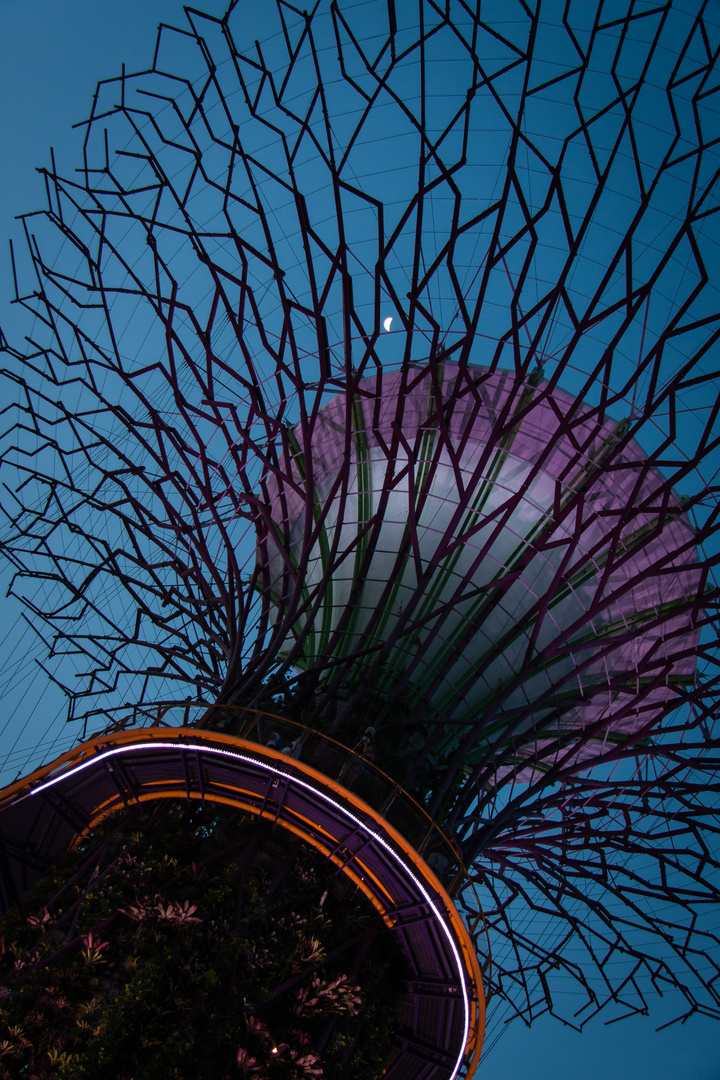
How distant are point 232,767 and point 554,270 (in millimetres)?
32747

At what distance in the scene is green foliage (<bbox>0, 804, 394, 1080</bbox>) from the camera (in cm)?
1007

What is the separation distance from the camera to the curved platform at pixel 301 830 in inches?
460

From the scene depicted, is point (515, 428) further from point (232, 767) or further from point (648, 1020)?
point (648, 1020)

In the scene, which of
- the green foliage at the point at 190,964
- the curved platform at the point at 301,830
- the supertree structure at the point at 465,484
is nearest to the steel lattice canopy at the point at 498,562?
the supertree structure at the point at 465,484

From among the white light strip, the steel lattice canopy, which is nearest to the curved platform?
the white light strip

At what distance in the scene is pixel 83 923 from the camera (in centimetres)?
1150

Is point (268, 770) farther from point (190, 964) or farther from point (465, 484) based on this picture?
point (465, 484)

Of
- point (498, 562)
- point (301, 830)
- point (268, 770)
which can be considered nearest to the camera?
point (268, 770)

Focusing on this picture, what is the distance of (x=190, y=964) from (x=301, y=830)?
9.26 ft

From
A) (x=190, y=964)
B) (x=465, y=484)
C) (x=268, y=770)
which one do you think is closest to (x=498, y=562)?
(x=465, y=484)

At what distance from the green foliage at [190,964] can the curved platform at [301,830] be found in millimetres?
551

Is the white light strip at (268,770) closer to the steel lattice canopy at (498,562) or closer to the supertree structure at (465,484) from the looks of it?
the supertree structure at (465,484)

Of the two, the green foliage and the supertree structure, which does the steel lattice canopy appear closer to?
the supertree structure

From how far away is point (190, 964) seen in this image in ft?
35.8
